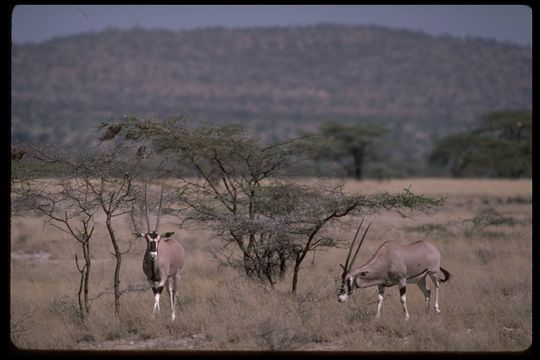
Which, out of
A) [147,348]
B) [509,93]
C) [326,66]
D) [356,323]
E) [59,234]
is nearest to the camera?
[147,348]

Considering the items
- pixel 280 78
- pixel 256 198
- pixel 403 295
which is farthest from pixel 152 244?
pixel 280 78

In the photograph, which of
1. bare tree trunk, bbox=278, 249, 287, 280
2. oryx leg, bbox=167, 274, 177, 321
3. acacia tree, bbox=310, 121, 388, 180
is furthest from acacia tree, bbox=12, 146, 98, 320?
acacia tree, bbox=310, 121, 388, 180

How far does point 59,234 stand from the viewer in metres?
23.2

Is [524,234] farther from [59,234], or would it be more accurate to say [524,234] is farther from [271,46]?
[271,46]

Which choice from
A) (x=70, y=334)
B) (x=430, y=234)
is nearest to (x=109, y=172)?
(x=70, y=334)

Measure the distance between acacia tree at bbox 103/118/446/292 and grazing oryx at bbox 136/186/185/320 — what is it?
67 centimetres

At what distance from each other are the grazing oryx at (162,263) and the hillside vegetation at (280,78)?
76.4 m

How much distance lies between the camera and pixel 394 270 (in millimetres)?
11672

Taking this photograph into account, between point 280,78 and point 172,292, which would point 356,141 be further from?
point 280,78

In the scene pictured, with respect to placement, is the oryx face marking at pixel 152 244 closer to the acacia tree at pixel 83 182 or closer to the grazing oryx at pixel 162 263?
the grazing oryx at pixel 162 263

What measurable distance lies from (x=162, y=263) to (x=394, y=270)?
356 centimetres

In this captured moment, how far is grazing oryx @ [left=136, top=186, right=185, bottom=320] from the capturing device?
36.7ft

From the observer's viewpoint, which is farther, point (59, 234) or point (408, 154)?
point (408, 154)

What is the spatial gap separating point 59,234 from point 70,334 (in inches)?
522
